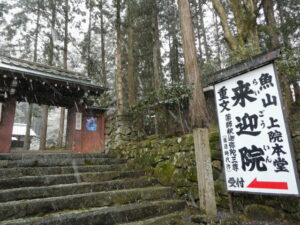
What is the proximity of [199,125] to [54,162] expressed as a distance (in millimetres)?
3614

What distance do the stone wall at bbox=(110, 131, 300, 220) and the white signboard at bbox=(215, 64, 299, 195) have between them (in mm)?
337

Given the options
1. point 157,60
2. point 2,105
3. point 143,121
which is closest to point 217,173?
point 143,121

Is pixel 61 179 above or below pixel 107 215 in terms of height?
above

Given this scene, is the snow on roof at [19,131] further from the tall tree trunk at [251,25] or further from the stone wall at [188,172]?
the tall tree trunk at [251,25]

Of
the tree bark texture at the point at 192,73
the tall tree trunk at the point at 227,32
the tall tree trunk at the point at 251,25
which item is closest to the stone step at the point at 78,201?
the tree bark texture at the point at 192,73

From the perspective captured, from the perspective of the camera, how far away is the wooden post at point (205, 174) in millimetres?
3346

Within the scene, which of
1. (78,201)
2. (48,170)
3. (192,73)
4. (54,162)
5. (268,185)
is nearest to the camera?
(268,185)

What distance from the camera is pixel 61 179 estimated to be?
4004mm

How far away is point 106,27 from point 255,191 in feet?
47.0

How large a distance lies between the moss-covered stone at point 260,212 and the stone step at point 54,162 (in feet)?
11.9

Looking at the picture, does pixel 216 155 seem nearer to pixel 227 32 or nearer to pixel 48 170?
pixel 48 170

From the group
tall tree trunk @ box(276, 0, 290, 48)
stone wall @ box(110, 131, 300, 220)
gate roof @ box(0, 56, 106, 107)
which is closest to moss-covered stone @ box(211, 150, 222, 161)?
stone wall @ box(110, 131, 300, 220)

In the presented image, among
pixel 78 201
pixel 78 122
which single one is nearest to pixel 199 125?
pixel 78 201

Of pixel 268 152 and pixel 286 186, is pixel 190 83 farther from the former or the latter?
pixel 286 186
